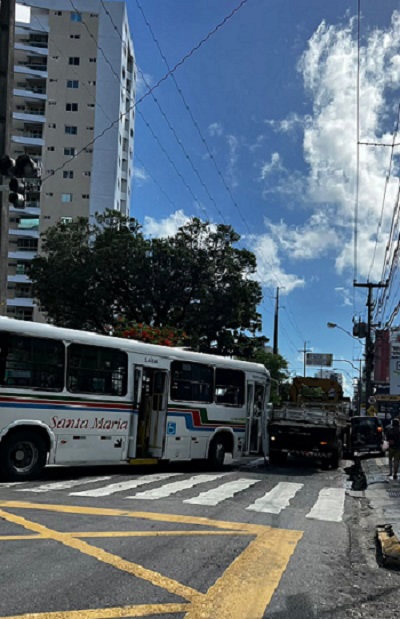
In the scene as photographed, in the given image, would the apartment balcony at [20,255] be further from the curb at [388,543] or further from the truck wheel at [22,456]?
the curb at [388,543]

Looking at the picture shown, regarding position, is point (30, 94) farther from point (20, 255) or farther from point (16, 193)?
point (16, 193)

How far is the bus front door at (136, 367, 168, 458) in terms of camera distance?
14664 millimetres

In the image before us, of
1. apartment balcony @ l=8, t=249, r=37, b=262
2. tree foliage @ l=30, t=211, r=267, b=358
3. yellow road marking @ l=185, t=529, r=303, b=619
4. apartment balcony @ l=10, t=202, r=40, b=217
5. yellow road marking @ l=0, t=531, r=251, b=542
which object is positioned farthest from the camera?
apartment balcony @ l=10, t=202, r=40, b=217

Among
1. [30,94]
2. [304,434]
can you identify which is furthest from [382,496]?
[30,94]

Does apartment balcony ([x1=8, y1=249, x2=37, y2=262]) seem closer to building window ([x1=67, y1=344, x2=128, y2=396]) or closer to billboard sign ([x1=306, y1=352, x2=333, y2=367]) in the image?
billboard sign ([x1=306, y1=352, x2=333, y2=367])

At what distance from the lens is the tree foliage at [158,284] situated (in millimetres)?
36344

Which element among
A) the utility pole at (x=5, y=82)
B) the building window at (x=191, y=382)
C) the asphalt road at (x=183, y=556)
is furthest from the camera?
the utility pole at (x=5, y=82)

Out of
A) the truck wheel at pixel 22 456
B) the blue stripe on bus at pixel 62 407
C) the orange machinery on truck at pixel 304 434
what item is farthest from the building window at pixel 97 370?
the orange machinery on truck at pixel 304 434

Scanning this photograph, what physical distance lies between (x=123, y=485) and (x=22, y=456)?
1976mm

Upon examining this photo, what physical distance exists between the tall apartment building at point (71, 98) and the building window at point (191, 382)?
187 ft

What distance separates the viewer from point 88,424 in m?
12.8

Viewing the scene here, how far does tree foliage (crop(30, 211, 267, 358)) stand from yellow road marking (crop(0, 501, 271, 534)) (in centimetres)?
2669

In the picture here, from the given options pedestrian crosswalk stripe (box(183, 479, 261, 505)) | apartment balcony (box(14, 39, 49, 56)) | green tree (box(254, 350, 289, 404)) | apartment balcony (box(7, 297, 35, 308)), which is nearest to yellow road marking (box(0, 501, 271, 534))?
pedestrian crosswalk stripe (box(183, 479, 261, 505))

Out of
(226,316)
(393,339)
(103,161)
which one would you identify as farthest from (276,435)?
(103,161)
